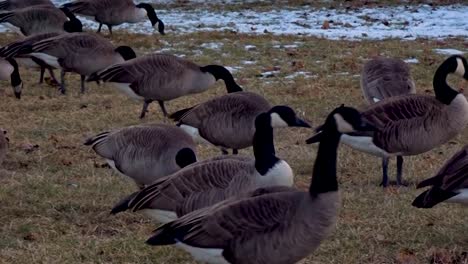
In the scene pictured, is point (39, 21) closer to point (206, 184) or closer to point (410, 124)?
point (410, 124)

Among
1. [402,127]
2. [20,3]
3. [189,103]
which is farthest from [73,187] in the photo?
[20,3]

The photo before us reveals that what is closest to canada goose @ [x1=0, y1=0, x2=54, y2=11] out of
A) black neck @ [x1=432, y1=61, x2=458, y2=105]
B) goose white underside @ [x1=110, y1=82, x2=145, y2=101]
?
goose white underside @ [x1=110, y1=82, x2=145, y2=101]

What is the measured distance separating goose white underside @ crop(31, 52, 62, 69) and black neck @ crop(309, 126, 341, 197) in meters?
8.24

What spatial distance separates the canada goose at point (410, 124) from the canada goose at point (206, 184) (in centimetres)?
221

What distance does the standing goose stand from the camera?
10461 millimetres

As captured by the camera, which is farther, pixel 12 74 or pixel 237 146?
pixel 12 74

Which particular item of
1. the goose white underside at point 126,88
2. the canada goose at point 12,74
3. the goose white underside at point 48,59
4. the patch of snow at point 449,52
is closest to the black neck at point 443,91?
the goose white underside at point 126,88

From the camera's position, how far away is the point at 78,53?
12758mm

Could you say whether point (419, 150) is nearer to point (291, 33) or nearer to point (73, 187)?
point (73, 187)

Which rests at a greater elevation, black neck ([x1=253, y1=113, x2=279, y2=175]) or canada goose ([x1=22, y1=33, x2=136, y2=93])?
black neck ([x1=253, y1=113, x2=279, y2=175])

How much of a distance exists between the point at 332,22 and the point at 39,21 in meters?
7.63

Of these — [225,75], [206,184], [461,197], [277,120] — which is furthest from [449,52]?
[206,184]

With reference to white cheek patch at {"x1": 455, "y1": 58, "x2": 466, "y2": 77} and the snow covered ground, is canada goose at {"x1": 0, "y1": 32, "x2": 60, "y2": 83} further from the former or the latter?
the snow covered ground

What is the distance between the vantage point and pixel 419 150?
8.38m
